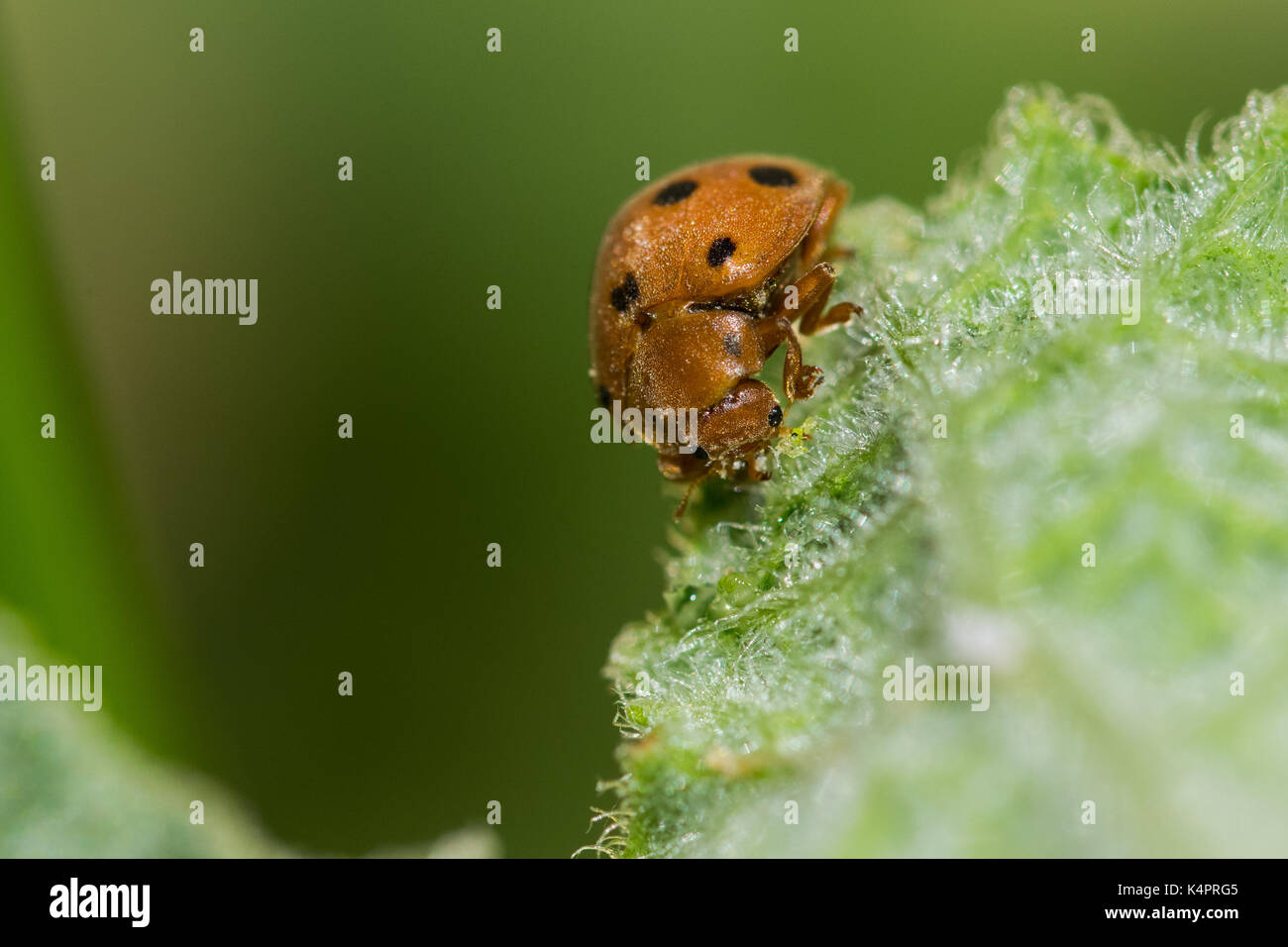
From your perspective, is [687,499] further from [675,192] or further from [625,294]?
[675,192]

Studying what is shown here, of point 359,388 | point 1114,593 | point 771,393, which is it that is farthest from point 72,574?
point 1114,593

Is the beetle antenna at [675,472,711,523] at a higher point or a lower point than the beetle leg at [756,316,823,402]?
lower

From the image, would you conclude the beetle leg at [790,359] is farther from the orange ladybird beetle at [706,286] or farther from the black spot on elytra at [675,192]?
the black spot on elytra at [675,192]

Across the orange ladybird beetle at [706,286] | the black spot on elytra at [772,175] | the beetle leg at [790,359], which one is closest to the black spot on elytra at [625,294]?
the orange ladybird beetle at [706,286]

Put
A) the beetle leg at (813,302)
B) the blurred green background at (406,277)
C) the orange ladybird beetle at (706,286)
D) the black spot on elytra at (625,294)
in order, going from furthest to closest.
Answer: the blurred green background at (406,277), the black spot on elytra at (625,294), the orange ladybird beetle at (706,286), the beetle leg at (813,302)

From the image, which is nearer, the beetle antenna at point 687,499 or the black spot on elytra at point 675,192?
the beetle antenna at point 687,499

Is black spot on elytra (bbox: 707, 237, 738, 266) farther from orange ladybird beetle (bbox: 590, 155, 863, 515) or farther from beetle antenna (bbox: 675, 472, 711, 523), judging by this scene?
beetle antenna (bbox: 675, 472, 711, 523)

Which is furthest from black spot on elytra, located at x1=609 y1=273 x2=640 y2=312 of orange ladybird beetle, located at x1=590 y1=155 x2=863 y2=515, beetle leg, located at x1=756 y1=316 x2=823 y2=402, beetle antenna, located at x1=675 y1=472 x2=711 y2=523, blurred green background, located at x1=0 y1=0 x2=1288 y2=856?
blurred green background, located at x1=0 y1=0 x2=1288 y2=856
